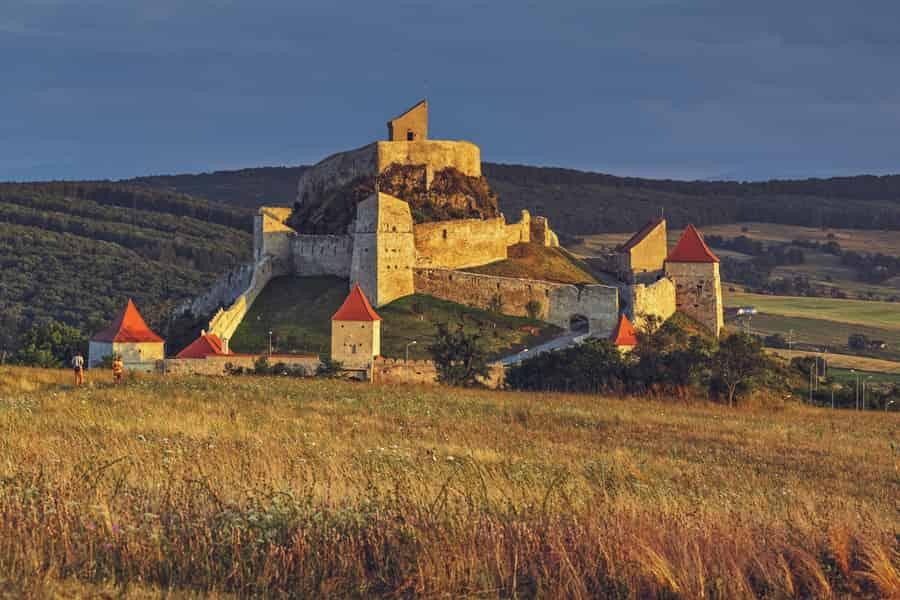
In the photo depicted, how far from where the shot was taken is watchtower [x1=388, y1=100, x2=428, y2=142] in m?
60.3

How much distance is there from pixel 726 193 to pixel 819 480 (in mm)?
157441

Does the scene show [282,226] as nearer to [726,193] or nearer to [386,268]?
[386,268]

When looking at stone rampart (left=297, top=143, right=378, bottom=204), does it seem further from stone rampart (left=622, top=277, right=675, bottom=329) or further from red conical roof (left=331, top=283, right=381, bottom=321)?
red conical roof (left=331, top=283, right=381, bottom=321)

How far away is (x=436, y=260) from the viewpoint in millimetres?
51406

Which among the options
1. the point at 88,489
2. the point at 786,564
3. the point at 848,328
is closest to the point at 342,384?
the point at 88,489

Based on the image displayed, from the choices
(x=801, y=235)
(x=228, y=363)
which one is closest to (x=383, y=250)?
(x=228, y=363)

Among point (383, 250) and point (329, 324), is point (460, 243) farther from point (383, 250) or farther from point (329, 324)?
point (329, 324)

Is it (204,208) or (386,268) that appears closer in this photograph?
(386,268)

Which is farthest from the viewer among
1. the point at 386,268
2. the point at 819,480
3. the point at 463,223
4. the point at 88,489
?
the point at 463,223

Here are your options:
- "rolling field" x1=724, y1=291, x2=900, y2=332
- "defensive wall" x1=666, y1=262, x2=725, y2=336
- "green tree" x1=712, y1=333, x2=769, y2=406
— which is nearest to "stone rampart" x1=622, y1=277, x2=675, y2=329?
"defensive wall" x1=666, y1=262, x2=725, y2=336

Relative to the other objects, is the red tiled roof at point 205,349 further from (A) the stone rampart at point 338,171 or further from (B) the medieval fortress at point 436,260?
(A) the stone rampart at point 338,171

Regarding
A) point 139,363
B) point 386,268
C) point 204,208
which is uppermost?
point 204,208

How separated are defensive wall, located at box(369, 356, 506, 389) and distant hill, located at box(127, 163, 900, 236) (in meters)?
87.7

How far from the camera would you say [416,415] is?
17953 millimetres
